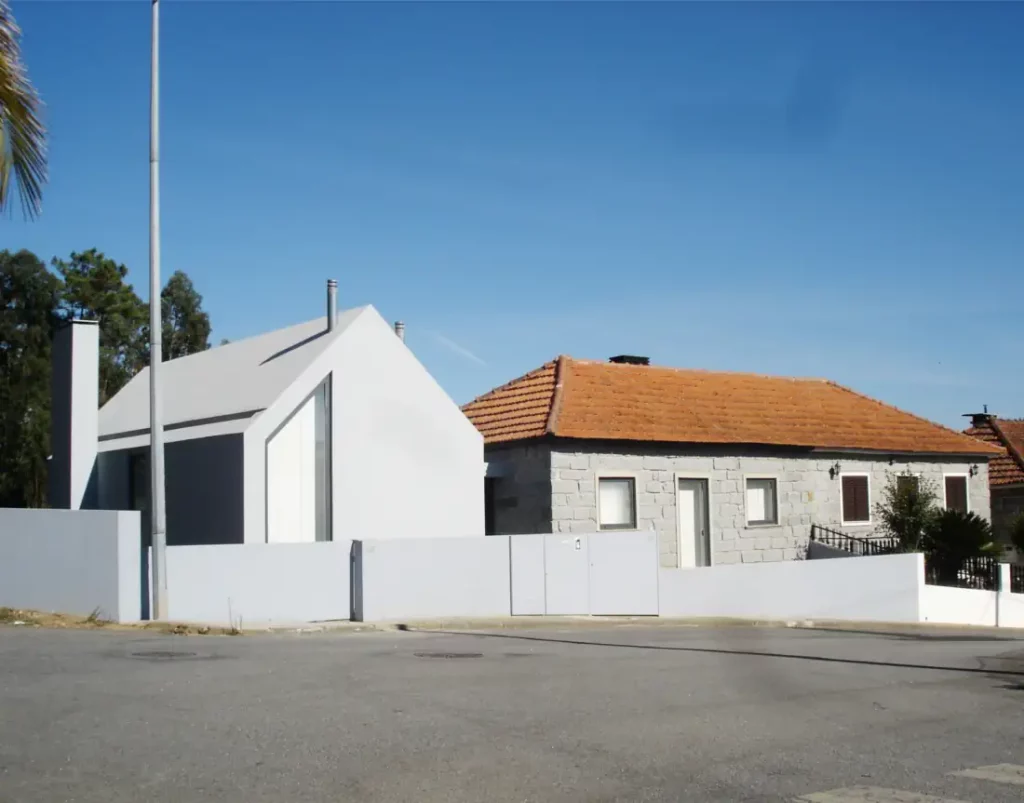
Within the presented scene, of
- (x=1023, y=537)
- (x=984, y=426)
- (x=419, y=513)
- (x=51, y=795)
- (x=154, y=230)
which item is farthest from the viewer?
(x=984, y=426)

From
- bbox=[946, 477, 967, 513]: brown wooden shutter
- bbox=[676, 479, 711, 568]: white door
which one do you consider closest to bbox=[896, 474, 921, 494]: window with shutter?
bbox=[946, 477, 967, 513]: brown wooden shutter

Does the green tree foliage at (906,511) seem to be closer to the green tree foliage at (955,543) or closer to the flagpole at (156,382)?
the green tree foliage at (955,543)

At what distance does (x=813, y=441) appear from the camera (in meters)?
29.3

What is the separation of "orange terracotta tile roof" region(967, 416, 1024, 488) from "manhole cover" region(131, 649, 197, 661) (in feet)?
101

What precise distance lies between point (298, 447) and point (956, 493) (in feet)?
66.9

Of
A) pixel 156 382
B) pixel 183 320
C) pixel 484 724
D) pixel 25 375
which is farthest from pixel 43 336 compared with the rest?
pixel 484 724

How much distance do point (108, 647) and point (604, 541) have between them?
32.8ft

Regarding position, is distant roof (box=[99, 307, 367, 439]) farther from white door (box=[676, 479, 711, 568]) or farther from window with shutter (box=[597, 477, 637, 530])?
white door (box=[676, 479, 711, 568])

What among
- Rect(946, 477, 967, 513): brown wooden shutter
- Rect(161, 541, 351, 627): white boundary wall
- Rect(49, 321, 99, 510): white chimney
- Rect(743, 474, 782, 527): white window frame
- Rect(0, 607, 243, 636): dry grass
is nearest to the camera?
Rect(0, 607, 243, 636): dry grass

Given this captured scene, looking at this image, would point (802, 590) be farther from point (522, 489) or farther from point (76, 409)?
point (76, 409)

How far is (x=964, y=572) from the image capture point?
27.3 metres

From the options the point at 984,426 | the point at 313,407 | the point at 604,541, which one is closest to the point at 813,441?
the point at 604,541

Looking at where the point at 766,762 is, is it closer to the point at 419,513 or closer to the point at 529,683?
the point at 529,683

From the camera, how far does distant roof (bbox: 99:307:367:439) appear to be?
21.8 meters
